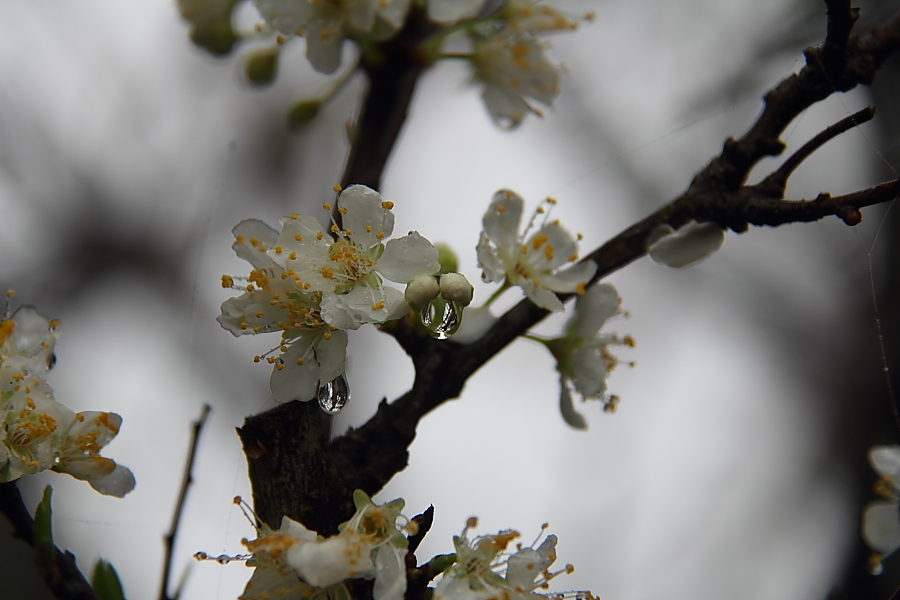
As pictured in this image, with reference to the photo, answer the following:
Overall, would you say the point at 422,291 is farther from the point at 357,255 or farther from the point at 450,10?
the point at 450,10

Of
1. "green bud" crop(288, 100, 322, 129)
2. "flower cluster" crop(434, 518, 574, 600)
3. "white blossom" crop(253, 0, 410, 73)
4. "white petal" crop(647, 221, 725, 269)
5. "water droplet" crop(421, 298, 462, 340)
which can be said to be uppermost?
"green bud" crop(288, 100, 322, 129)

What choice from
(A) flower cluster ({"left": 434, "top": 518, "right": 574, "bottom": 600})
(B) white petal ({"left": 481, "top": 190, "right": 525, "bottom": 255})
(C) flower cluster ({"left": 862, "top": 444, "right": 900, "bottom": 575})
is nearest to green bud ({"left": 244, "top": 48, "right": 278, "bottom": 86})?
(B) white petal ({"left": 481, "top": 190, "right": 525, "bottom": 255})

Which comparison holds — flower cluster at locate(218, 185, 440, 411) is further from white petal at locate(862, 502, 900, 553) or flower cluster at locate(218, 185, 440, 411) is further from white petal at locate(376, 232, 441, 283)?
white petal at locate(862, 502, 900, 553)

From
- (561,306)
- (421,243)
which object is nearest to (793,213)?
(561,306)

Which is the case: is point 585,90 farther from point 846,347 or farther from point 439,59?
point 439,59

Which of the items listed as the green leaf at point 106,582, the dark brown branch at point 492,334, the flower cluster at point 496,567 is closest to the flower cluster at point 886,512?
the dark brown branch at point 492,334

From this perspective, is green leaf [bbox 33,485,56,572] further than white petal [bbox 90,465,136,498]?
No

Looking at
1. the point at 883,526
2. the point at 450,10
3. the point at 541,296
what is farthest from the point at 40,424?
the point at 883,526
